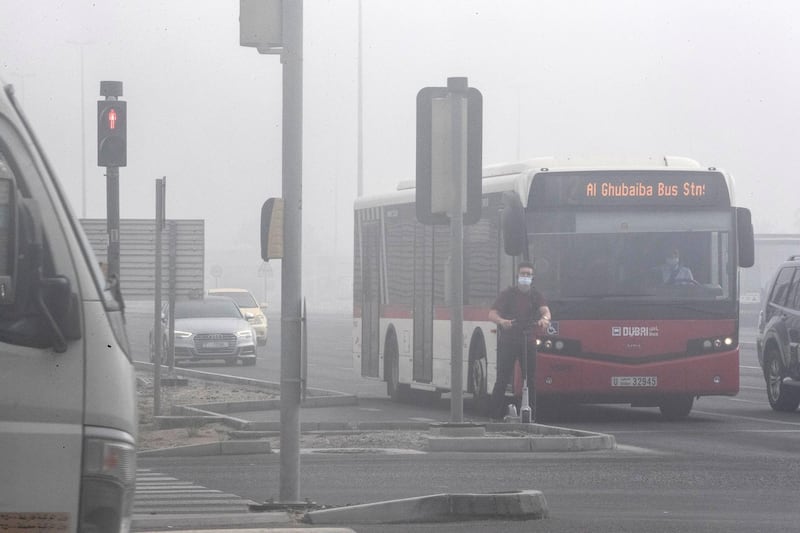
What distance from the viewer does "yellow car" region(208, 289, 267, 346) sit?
49781 millimetres

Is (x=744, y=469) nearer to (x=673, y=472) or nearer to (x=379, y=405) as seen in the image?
(x=673, y=472)

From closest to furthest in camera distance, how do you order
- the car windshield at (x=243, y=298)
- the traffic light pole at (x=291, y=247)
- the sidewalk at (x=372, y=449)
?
the sidewalk at (x=372, y=449) < the traffic light pole at (x=291, y=247) < the car windshield at (x=243, y=298)

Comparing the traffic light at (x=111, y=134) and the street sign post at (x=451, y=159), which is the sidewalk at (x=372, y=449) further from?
the traffic light at (x=111, y=134)

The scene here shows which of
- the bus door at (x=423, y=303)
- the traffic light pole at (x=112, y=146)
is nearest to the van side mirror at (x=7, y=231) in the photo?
the traffic light pole at (x=112, y=146)

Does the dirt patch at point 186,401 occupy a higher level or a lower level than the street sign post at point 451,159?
lower

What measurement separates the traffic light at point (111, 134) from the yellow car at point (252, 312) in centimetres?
3101

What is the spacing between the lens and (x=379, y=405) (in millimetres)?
23938

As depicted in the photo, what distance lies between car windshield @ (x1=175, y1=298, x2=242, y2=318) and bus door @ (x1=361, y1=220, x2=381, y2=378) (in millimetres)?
13776

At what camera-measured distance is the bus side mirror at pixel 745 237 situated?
66.0 ft

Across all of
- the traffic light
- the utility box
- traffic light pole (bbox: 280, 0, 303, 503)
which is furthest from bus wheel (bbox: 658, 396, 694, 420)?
the utility box

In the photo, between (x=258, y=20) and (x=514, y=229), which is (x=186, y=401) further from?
(x=258, y=20)

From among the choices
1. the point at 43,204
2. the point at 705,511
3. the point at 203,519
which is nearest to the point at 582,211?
the point at 705,511

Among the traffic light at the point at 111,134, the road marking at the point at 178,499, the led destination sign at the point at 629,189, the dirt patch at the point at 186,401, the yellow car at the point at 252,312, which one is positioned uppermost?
the traffic light at the point at 111,134

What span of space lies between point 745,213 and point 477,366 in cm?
379
